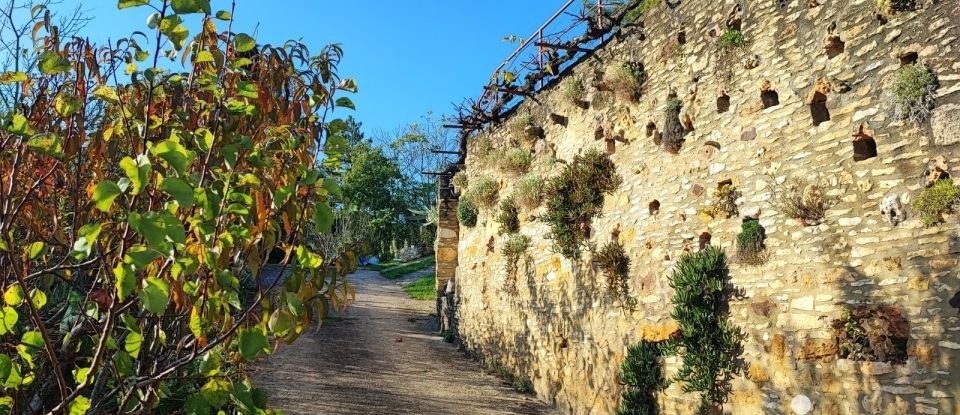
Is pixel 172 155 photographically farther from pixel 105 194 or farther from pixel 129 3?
pixel 129 3

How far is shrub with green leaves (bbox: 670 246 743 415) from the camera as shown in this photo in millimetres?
5160

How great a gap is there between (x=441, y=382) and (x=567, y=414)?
80.7 inches

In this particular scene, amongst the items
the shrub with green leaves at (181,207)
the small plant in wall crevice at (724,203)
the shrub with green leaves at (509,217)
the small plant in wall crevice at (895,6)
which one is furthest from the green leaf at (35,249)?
the shrub with green leaves at (509,217)

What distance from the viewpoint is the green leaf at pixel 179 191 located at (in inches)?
53.4

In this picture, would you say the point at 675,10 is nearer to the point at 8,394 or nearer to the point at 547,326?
the point at 547,326

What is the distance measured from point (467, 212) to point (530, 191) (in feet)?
9.59

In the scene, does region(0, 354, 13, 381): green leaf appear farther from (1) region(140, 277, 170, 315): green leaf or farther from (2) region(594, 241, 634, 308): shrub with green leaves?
(2) region(594, 241, 634, 308): shrub with green leaves

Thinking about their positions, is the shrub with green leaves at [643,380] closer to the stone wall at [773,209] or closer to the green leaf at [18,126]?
the stone wall at [773,209]

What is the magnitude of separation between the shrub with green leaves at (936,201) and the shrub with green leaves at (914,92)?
466mm

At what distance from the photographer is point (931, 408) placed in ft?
12.4

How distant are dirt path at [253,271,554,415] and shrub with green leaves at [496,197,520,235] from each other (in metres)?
2.23

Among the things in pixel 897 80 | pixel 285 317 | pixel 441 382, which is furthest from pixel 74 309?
pixel 441 382

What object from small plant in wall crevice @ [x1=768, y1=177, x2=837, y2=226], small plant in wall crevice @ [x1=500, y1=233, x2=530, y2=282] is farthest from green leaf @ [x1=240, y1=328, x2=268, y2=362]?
small plant in wall crevice @ [x1=500, y1=233, x2=530, y2=282]

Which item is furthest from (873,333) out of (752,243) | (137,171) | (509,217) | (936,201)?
(509,217)
